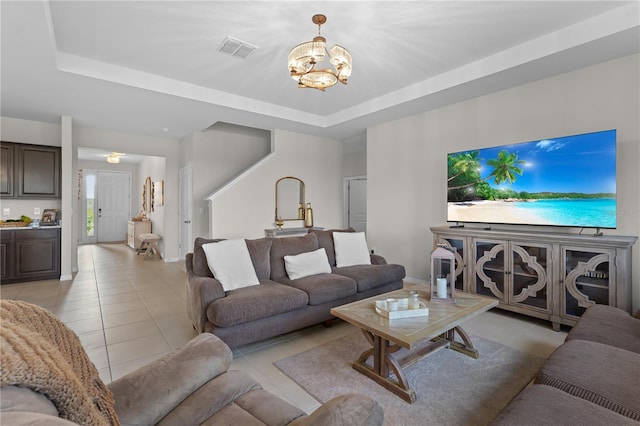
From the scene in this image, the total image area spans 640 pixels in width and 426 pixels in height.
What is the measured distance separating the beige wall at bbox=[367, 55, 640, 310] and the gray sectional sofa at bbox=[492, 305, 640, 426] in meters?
1.93

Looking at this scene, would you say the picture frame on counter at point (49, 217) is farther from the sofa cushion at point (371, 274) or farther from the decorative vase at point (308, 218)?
the sofa cushion at point (371, 274)

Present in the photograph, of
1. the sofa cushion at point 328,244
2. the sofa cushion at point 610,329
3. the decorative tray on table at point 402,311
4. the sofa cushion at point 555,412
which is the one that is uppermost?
the sofa cushion at point 328,244

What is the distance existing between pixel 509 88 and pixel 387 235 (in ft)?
8.85

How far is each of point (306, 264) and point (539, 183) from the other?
8.74 feet

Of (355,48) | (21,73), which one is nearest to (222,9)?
(355,48)

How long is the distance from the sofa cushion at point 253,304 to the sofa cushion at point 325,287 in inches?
4.1

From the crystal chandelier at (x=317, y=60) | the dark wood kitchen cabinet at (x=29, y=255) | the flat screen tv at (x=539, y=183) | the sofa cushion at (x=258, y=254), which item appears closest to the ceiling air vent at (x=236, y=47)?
the crystal chandelier at (x=317, y=60)

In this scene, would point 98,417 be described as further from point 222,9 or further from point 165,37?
point 165,37

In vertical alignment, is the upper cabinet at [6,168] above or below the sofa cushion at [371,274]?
above

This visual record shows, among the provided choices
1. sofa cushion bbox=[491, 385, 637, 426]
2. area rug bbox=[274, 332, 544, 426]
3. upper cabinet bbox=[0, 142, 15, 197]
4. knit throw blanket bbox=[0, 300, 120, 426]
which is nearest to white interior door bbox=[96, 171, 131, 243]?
upper cabinet bbox=[0, 142, 15, 197]

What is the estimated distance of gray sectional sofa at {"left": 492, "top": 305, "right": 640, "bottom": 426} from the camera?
1.20m

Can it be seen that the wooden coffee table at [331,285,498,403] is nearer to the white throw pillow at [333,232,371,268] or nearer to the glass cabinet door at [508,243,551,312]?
the glass cabinet door at [508,243,551,312]

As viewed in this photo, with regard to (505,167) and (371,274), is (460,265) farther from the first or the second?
(505,167)

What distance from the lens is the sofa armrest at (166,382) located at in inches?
46.9
